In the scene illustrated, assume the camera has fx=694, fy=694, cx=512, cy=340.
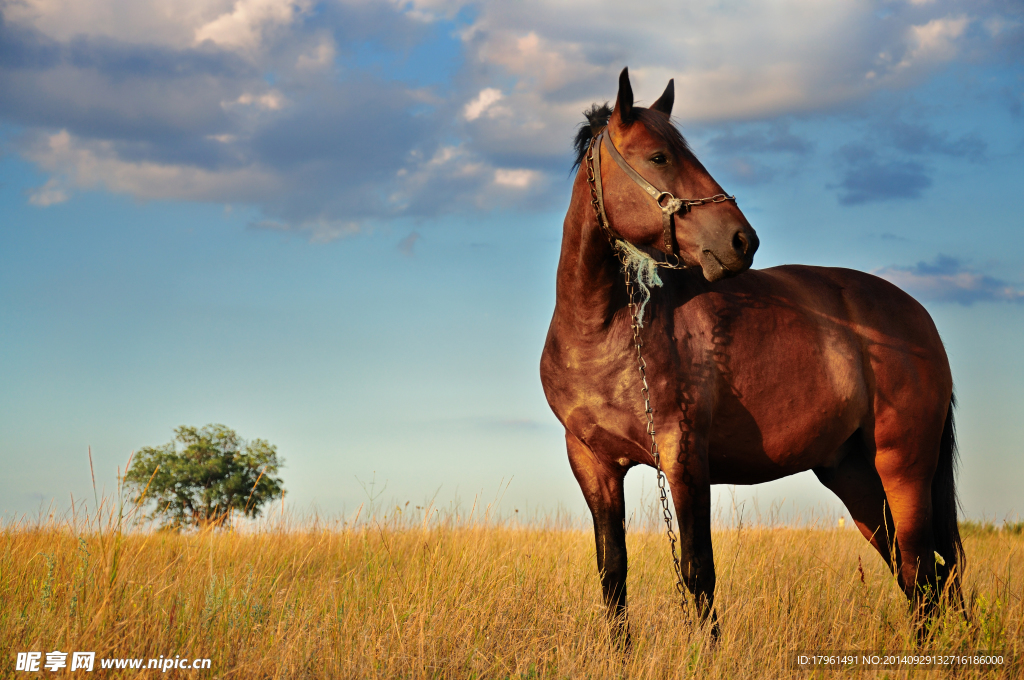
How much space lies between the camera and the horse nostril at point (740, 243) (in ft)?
12.8

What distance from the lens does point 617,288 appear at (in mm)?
4570

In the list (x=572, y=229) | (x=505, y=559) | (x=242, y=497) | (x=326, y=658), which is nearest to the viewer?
(x=326, y=658)

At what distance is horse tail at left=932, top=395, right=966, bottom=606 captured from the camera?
224 inches

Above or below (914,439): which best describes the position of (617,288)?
above

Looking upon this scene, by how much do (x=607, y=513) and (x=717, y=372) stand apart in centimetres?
127

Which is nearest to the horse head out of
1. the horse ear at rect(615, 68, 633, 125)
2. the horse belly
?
the horse ear at rect(615, 68, 633, 125)

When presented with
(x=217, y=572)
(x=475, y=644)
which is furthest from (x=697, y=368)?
(x=217, y=572)

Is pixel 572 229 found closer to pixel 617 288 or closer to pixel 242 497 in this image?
pixel 617 288

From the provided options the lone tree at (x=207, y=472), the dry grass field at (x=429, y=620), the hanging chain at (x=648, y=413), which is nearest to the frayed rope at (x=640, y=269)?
the hanging chain at (x=648, y=413)

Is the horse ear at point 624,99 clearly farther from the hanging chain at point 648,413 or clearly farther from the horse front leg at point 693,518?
the horse front leg at point 693,518

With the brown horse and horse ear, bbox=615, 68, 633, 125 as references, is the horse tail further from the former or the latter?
horse ear, bbox=615, 68, 633, 125

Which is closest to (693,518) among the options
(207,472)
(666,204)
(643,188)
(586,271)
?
(586,271)

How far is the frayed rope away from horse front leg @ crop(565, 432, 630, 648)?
1123 millimetres

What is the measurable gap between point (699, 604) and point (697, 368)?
149 cm
